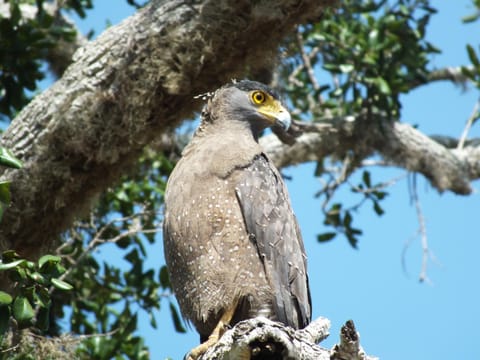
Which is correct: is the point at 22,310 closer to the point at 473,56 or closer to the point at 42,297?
the point at 42,297

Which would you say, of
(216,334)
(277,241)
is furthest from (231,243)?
(216,334)

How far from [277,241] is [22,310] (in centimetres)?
149

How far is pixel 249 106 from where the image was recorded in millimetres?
5473

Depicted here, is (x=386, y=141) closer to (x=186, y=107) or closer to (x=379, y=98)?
(x=379, y=98)

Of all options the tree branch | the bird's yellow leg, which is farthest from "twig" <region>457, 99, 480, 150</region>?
the bird's yellow leg

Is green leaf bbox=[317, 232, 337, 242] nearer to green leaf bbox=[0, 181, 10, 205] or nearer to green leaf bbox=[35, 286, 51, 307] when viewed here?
green leaf bbox=[35, 286, 51, 307]

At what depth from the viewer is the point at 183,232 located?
4555 millimetres

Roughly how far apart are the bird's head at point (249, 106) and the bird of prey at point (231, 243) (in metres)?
0.40

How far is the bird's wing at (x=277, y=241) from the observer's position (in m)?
4.55

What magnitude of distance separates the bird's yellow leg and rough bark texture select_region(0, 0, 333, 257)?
209 cm

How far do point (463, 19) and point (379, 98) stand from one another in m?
1.59

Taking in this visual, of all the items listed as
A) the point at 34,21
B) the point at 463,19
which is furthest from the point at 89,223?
the point at 463,19

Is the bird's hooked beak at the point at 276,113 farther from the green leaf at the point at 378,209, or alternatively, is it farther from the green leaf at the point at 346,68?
the green leaf at the point at 378,209

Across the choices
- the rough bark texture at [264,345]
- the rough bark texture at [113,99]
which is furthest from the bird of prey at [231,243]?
the rough bark texture at [113,99]
